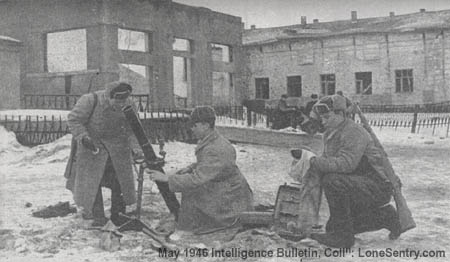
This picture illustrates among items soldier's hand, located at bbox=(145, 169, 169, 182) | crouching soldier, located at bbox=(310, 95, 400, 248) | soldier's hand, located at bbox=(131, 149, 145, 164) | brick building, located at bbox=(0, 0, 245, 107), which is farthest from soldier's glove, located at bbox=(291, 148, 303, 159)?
brick building, located at bbox=(0, 0, 245, 107)

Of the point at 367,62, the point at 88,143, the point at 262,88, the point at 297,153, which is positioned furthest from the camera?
the point at 262,88

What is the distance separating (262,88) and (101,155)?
28.6 metres

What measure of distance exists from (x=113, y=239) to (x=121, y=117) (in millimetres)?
1384

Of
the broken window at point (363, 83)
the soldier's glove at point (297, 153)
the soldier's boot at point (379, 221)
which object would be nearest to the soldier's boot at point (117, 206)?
the soldier's glove at point (297, 153)

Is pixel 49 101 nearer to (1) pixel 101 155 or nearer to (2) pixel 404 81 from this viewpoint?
(1) pixel 101 155

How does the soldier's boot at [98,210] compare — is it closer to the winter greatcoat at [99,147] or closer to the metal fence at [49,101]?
the winter greatcoat at [99,147]

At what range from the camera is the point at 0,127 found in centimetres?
1345

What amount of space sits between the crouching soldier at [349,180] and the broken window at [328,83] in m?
27.0

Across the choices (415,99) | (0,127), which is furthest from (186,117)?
(415,99)

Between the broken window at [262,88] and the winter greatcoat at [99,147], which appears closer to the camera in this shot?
the winter greatcoat at [99,147]

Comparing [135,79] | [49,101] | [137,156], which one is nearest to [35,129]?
[49,101]

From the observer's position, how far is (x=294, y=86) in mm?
32625

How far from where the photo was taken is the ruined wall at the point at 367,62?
27.8m

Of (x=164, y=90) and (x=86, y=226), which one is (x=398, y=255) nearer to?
(x=86, y=226)
